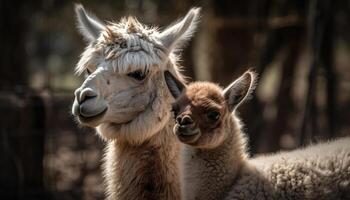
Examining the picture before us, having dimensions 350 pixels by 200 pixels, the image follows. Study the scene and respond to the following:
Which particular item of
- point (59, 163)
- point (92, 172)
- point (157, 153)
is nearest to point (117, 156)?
point (157, 153)

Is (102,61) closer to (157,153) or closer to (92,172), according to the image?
(157,153)

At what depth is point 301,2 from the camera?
972cm

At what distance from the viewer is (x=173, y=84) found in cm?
493

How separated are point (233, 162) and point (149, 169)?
2.68ft

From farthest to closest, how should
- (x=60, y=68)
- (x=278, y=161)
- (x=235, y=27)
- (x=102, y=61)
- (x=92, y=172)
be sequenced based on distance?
(x=60, y=68), (x=235, y=27), (x=92, y=172), (x=102, y=61), (x=278, y=161)

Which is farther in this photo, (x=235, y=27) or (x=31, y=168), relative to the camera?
(x=235, y=27)

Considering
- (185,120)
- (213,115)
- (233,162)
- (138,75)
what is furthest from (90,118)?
(233,162)

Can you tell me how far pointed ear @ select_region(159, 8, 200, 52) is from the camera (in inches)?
212

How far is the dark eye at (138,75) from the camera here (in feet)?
16.9

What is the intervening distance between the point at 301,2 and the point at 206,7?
5.32 feet

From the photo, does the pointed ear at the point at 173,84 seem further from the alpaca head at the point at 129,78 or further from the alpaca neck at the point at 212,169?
the alpaca neck at the point at 212,169

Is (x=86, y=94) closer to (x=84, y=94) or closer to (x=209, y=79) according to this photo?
(x=84, y=94)

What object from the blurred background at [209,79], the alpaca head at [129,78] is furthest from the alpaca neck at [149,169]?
the blurred background at [209,79]

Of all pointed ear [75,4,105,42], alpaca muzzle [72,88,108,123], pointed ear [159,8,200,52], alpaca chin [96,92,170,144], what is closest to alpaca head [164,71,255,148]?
alpaca chin [96,92,170,144]
